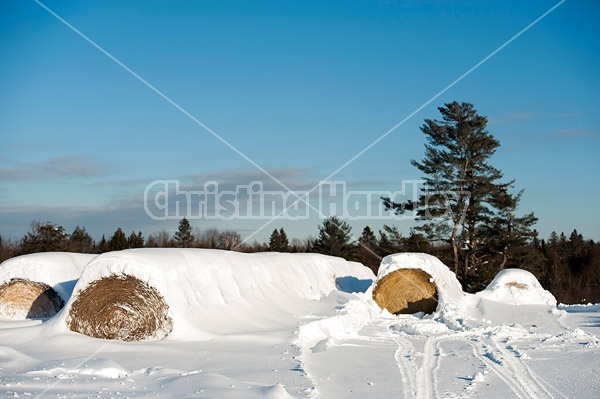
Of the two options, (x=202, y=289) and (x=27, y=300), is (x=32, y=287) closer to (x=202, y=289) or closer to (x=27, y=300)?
(x=27, y=300)

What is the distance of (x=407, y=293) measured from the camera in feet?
48.2

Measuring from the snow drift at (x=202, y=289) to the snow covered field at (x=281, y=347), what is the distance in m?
0.03

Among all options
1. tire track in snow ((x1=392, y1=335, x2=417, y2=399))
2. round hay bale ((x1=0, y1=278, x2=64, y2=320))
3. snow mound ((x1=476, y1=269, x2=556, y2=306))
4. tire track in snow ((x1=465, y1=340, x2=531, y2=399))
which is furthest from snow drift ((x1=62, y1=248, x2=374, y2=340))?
snow mound ((x1=476, y1=269, x2=556, y2=306))

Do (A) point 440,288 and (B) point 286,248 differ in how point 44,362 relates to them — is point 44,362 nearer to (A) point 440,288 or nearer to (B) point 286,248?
(A) point 440,288

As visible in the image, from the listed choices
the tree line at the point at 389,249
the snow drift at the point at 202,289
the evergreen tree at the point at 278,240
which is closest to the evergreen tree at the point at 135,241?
the tree line at the point at 389,249

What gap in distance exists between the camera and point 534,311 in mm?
14977

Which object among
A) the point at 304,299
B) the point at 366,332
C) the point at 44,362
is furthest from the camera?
the point at 304,299

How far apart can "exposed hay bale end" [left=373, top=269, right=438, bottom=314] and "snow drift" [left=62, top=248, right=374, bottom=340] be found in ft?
5.65

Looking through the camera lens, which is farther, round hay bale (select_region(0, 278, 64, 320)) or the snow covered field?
round hay bale (select_region(0, 278, 64, 320))

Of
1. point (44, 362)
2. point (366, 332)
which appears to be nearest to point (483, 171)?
point (366, 332)

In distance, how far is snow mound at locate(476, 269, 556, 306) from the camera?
55.9 ft

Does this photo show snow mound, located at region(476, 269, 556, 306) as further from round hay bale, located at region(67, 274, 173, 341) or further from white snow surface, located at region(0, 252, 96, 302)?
white snow surface, located at region(0, 252, 96, 302)

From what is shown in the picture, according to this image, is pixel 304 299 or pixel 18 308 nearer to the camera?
pixel 18 308

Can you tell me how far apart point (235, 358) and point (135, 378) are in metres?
1.64
